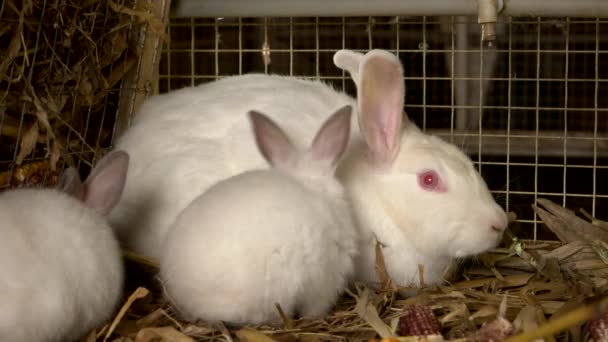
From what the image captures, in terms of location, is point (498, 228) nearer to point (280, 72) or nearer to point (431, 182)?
point (431, 182)

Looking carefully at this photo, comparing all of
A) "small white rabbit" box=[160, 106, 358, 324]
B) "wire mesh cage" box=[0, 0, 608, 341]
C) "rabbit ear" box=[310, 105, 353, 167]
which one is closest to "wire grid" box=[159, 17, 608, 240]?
"wire mesh cage" box=[0, 0, 608, 341]

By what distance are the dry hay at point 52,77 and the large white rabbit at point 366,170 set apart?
0.24m

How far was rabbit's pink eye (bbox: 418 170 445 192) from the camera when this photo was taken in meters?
2.80

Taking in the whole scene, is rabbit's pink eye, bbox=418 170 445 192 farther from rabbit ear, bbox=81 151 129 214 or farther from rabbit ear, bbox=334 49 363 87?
rabbit ear, bbox=81 151 129 214

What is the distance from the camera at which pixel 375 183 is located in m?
2.88

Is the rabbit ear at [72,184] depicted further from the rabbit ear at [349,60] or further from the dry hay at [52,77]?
the rabbit ear at [349,60]

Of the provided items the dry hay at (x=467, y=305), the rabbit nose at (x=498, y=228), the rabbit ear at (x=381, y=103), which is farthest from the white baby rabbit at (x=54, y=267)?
the rabbit nose at (x=498, y=228)

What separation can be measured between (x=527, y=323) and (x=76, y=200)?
1.39m

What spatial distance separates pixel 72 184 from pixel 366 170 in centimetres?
99

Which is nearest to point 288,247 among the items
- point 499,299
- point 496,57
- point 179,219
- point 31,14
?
point 179,219

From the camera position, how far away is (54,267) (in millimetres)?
2189

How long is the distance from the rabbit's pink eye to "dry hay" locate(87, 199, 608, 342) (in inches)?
13.2

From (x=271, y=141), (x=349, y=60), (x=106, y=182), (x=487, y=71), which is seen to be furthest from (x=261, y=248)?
(x=487, y=71)

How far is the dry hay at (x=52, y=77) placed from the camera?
2732 mm
